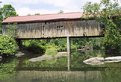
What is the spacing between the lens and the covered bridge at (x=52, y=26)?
38.5 metres

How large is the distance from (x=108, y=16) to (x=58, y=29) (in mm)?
7633

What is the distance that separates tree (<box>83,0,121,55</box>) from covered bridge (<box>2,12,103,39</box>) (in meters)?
1.90

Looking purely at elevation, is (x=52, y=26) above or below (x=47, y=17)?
below

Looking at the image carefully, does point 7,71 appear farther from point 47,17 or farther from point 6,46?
point 47,17

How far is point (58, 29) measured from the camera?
4016 centimetres

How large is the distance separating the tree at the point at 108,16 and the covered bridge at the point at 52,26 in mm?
1896

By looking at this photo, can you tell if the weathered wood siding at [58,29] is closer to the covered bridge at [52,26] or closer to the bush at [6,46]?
the covered bridge at [52,26]

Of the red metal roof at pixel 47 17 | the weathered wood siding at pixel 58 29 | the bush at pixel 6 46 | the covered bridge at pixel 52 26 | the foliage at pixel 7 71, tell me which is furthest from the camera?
the red metal roof at pixel 47 17

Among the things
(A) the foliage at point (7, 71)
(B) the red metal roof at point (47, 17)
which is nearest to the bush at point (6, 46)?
(B) the red metal roof at point (47, 17)

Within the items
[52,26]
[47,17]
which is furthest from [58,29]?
[47,17]

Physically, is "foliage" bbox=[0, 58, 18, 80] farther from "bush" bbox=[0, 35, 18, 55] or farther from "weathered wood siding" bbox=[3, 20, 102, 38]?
"weathered wood siding" bbox=[3, 20, 102, 38]

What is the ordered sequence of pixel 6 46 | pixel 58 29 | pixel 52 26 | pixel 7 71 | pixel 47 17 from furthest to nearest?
1. pixel 47 17
2. pixel 52 26
3. pixel 58 29
4. pixel 6 46
5. pixel 7 71

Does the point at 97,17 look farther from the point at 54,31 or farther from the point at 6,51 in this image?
the point at 6,51

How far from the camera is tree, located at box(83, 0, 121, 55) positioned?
34.8 meters
